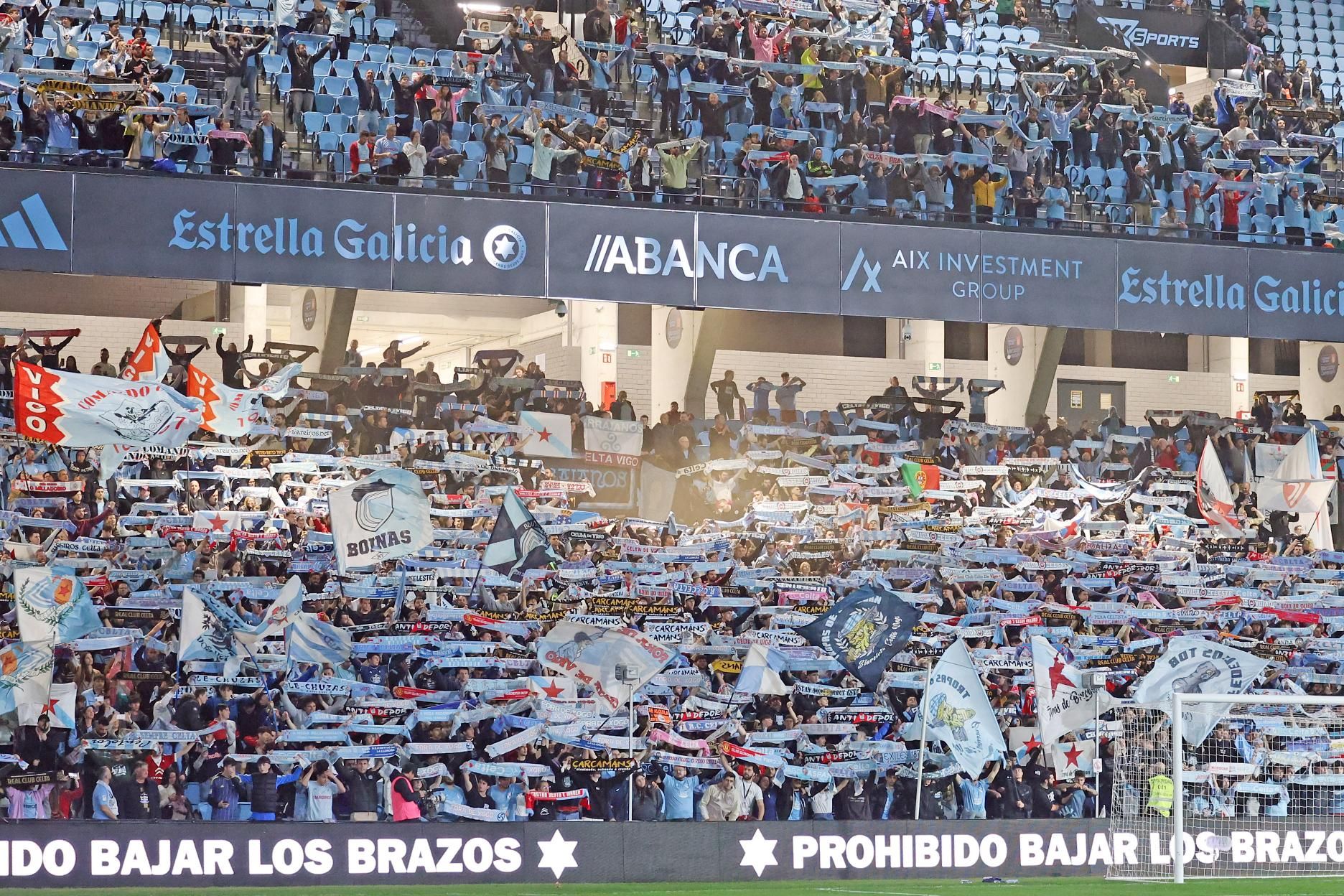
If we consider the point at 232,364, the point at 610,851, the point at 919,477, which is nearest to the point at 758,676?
the point at 610,851

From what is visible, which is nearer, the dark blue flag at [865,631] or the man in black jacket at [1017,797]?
the man in black jacket at [1017,797]

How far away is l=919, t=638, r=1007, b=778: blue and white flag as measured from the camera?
59.3 feet

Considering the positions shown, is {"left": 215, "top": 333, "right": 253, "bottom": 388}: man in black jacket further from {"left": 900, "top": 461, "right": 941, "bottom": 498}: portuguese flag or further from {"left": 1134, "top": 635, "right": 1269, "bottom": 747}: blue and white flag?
{"left": 1134, "top": 635, "right": 1269, "bottom": 747}: blue and white flag

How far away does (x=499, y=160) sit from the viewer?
22047 millimetres

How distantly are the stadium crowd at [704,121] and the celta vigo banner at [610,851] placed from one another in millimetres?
8209

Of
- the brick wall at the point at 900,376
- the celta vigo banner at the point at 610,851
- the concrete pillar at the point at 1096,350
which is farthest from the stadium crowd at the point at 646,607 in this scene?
the concrete pillar at the point at 1096,350

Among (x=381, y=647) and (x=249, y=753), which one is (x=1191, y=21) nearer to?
(x=381, y=647)

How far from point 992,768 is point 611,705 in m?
3.69

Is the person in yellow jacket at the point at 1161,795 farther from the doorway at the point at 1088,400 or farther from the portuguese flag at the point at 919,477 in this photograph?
the doorway at the point at 1088,400

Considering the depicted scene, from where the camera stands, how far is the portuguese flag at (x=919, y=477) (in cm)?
2458

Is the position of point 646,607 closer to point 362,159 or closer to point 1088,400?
point 362,159

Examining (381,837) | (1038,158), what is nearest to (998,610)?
(1038,158)

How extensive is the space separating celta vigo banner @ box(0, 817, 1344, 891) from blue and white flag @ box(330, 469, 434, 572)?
4042 millimetres

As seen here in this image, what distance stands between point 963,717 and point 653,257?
22.0 feet
